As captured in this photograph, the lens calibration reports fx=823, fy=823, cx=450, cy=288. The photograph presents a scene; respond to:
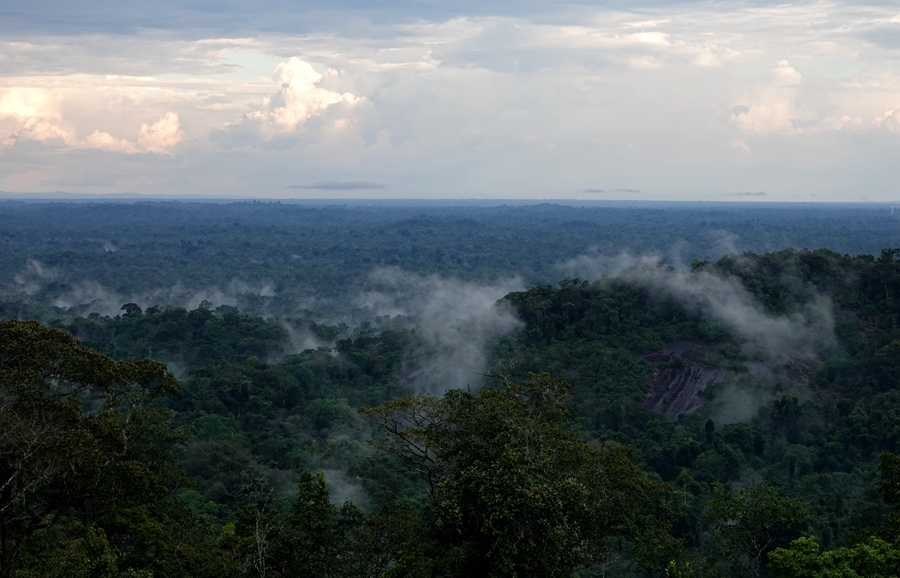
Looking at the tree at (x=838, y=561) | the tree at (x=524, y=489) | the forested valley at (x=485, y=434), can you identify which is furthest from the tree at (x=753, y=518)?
the tree at (x=838, y=561)

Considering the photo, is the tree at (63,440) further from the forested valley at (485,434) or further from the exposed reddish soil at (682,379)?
the exposed reddish soil at (682,379)

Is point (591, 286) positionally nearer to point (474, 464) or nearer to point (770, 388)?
point (770, 388)

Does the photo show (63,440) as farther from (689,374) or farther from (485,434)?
(689,374)

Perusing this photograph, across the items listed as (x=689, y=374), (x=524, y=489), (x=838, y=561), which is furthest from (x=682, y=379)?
(x=524, y=489)

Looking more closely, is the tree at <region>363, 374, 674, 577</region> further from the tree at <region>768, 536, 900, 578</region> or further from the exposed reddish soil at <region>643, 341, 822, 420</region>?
the exposed reddish soil at <region>643, 341, 822, 420</region>

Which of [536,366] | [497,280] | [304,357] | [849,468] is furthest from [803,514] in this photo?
[497,280]
